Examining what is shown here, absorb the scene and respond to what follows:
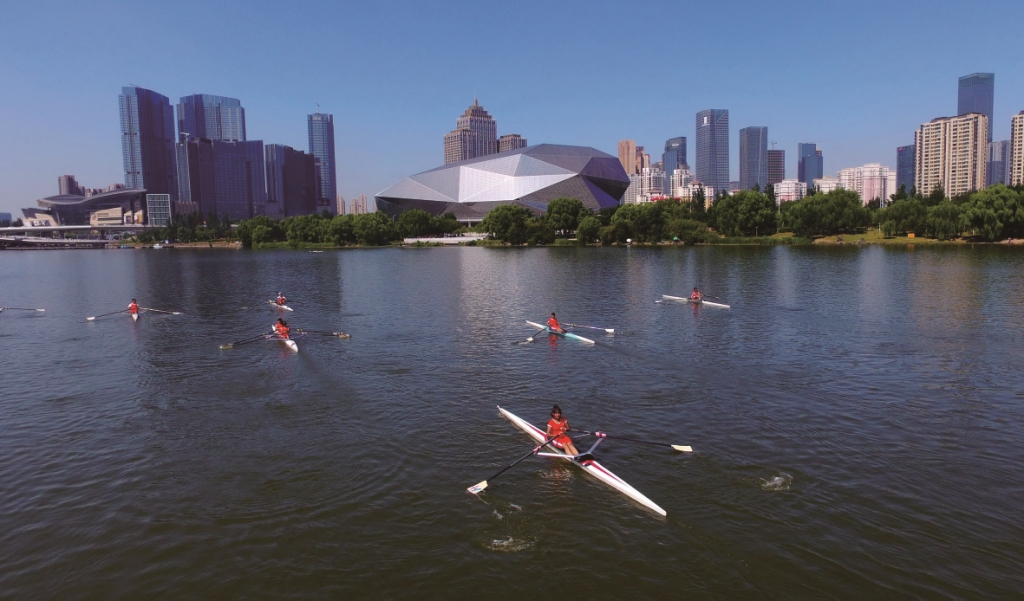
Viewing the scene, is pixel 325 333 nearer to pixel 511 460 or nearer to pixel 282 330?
pixel 282 330

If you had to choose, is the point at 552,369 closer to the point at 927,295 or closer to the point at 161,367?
the point at 161,367

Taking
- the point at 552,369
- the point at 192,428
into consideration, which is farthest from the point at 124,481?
the point at 552,369

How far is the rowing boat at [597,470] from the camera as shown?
12436 mm

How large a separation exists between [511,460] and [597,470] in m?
2.23

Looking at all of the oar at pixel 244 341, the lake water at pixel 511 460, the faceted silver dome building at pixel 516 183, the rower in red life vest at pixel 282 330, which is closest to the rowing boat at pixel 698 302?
the lake water at pixel 511 460

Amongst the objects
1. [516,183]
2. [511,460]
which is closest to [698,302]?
[511,460]

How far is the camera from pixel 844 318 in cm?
3272

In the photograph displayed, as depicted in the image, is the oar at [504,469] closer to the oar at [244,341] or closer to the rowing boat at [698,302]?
the oar at [244,341]

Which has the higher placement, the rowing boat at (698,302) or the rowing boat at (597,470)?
the rowing boat at (698,302)

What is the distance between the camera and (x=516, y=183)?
16638 cm

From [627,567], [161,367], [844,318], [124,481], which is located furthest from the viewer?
[844,318]

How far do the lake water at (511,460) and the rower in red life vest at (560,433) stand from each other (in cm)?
71

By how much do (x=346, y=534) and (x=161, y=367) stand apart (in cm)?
1723

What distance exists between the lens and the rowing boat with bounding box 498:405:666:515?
12.4 m
